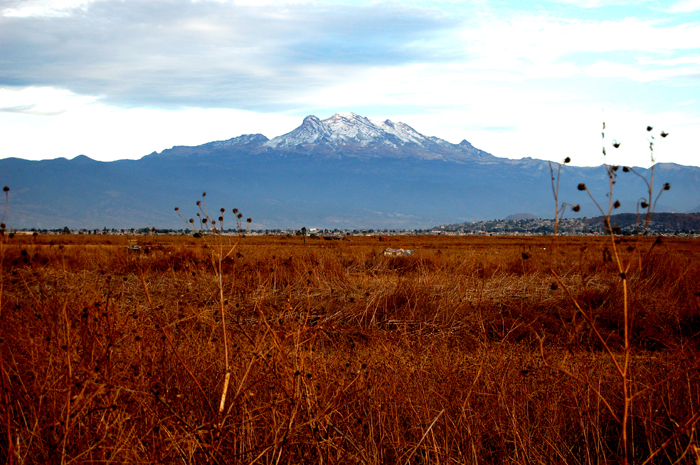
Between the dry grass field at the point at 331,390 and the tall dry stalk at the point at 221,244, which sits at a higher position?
the tall dry stalk at the point at 221,244

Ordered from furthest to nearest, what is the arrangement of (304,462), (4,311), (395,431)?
(4,311) < (395,431) < (304,462)

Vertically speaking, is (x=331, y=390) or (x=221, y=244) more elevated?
(x=221, y=244)

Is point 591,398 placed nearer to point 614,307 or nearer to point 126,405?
point 126,405

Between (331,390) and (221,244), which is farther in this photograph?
(331,390)

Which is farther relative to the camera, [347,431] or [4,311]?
[4,311]

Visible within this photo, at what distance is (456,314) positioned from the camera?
1216 cm

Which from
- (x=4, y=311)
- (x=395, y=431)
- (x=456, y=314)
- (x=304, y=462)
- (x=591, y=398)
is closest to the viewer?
(x=304, y=462)

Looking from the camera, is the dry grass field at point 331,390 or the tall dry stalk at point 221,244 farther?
the dry grass field at point 331,390

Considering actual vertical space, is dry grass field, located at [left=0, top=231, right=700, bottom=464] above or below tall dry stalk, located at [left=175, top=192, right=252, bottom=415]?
below

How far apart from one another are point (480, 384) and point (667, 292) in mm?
9814

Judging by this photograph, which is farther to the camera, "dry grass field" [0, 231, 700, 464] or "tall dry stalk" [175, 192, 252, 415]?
"dry grass field" [0, 231, 700, 464]

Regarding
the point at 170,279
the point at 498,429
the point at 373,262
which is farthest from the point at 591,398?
the point at 373,262

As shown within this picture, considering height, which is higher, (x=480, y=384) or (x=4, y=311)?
(x=4, y=311)

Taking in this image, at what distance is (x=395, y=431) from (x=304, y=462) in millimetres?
1014
